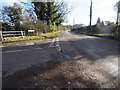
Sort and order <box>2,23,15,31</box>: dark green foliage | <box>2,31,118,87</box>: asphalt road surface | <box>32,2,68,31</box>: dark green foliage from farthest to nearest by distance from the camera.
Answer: <box>32,2,68,31</box>: dark green foliage, <box>2,23,15,31</box>: dark green foliage, <box>2,31,118,87</box>: asphalt road surface

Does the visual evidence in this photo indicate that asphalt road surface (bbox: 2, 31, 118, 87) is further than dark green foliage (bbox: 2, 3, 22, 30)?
No

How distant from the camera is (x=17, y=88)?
156 cm

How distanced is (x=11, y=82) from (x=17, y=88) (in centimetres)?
34

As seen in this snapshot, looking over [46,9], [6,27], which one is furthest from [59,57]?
[46,9]

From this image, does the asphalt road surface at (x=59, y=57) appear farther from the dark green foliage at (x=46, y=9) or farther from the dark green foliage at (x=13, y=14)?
the dark green foliage at (x=46, y=9)

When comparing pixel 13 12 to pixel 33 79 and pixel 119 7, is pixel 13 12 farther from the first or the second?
pixel 119 7

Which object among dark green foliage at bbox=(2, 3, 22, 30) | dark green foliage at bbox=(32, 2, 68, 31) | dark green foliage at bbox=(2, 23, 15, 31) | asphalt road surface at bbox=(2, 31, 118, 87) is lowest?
asphalt road surface at bbox=(2, 31, 118, 87)

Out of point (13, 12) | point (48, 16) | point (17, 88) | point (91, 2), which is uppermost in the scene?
point (91, 2)

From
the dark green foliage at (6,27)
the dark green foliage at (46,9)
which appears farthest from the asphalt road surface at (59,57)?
the dark green foliage at (46,9)

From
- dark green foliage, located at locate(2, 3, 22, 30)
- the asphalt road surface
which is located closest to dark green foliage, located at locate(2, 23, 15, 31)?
dark green foliage, located at locate(2, 3, 22, 30)

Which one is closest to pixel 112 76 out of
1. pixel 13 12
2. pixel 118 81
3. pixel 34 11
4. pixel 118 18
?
pixel 118 81

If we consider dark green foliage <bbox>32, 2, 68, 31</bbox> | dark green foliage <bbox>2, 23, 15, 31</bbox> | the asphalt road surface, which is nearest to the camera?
the asphalt road surface

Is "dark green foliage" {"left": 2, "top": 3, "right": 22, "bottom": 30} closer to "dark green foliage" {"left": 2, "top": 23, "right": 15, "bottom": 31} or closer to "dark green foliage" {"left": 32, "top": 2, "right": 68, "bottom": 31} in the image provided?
"dark green foliage" {"left": 2, "top": 23, "right": 15, "bottom": 31}

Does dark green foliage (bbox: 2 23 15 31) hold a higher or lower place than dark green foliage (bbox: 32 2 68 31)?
lower
